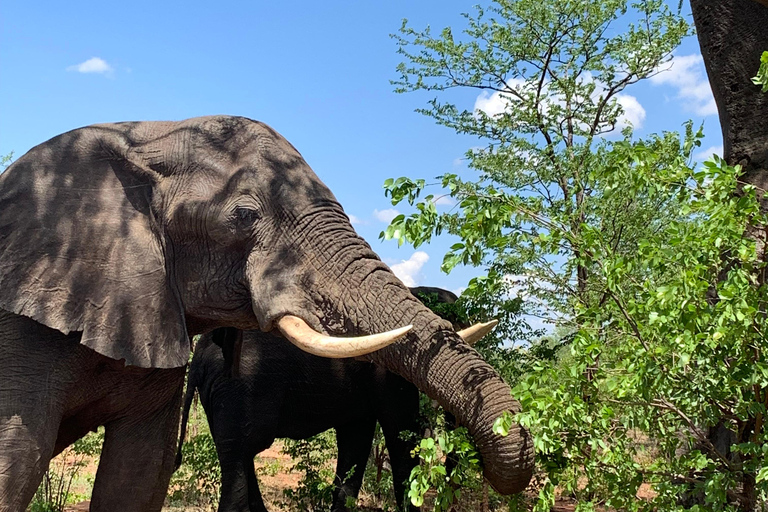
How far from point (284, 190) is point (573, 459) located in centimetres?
200

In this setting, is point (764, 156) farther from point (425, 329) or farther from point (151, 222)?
point (151, 222)

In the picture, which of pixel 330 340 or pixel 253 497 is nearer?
pixel 330 340

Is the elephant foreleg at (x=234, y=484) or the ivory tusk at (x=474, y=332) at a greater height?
the ivory tusk at (x=474, y=332)

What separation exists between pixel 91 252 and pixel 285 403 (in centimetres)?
404

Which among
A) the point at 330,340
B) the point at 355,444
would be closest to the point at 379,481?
the point at 355,444

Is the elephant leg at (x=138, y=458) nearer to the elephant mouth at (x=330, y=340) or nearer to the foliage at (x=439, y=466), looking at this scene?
the elephant mouth at (x=330, y=340)

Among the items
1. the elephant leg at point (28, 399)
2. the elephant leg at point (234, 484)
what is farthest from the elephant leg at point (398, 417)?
the elephant leg at point (28, 399)

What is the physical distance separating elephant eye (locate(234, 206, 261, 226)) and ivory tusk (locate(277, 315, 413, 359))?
0.57 meters

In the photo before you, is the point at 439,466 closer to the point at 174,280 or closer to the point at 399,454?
the point at 174,280

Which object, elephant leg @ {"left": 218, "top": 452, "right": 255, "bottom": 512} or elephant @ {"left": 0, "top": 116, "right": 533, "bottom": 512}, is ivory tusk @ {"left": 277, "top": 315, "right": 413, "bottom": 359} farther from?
elephant leg @ {"left": 218, "top": 452, "right": 255, "bottom": 512}

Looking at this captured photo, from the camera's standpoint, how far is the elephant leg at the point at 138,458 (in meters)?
5.19

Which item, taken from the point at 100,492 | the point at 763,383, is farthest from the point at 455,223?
the point at 100,492

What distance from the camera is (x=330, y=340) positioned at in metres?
4.26

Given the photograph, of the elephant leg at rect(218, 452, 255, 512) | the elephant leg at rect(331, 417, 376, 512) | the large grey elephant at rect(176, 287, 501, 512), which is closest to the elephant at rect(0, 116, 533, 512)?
the elephant leg at rect(218, 452, 255, 512)
